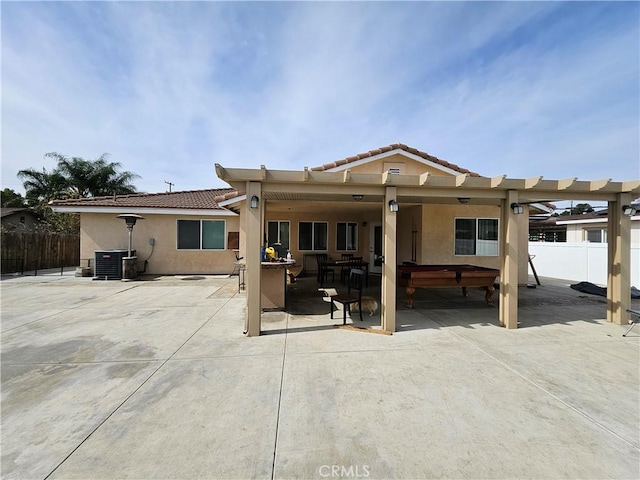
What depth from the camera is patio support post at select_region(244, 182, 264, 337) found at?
506 cm

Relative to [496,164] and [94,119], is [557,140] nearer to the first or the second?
[496,164]

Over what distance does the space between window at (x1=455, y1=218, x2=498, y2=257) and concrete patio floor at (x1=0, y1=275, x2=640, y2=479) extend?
14.7ft

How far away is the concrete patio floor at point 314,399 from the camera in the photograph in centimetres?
222

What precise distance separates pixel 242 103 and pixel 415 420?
→ 36.0ft

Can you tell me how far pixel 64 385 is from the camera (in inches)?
132

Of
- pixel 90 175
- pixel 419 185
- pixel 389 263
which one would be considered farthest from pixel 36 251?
pixel 419 185

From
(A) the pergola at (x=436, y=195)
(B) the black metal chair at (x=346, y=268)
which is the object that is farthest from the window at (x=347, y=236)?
(A) the pergola at (x=436, y=195)

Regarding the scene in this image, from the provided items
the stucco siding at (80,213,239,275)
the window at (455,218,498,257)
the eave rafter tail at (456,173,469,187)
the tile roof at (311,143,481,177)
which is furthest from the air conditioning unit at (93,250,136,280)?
the window at (455,218,498,257)

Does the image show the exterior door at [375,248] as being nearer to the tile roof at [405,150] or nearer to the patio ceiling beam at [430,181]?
the tile roof at [405,150]

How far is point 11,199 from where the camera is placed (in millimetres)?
25969

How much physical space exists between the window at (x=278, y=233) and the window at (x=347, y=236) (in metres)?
Result: 2.48

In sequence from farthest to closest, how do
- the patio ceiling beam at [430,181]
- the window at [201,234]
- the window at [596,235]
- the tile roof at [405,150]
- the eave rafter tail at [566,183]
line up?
the window at [596,235], the window at [201,234], the tile roof at [405,150], the eave rafter tail at [566,183], the patio ceiling beam at [430,181]

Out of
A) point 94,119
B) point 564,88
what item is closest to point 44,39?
point 94,119

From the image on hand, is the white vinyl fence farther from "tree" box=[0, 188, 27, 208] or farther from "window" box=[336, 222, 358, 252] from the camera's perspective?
"tree" box=[0, 188, 27, 208]
